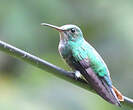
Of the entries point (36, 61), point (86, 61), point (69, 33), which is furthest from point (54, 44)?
point (36, 61)

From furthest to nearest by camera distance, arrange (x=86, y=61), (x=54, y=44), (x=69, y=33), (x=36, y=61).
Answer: (x=54, y=44) → (x=69, y=33) → (x=86, y=61) → (x=36, y=61)

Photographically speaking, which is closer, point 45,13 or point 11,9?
point 11,9

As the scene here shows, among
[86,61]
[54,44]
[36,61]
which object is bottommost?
[54,44]

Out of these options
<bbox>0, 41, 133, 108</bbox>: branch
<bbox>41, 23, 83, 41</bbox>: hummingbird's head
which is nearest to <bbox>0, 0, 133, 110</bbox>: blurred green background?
<bbox>41, 23, 83, 41</bbox>: hummingbird's head

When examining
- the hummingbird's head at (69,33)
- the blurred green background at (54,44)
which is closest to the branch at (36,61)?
the hummingbird's head at (69,33)

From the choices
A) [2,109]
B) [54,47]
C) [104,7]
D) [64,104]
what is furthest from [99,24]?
[2,109]

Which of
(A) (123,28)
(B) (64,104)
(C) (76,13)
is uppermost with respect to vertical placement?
(A) (123,28)

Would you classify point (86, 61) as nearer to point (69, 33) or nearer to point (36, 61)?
point (69, 33)

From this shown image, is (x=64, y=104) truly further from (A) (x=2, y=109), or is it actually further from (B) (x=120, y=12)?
(B) (x=120, y=12)
